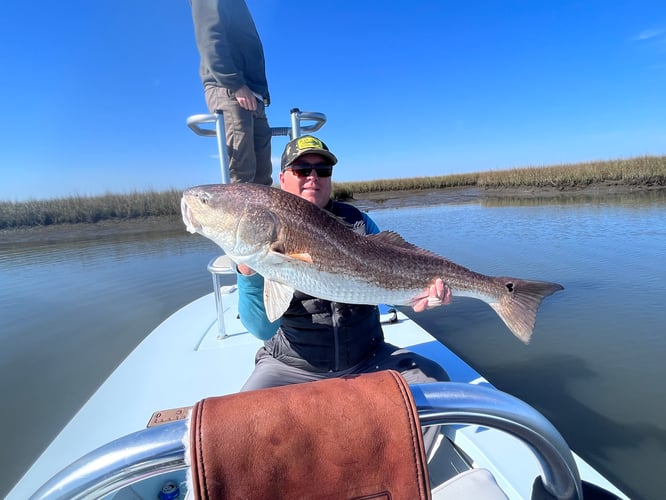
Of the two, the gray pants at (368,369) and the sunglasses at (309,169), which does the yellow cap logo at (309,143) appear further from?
the gray pants at (368,369)

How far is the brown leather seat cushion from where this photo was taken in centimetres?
92

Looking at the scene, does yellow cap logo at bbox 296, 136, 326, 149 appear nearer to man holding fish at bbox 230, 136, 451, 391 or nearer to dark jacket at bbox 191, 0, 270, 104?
man holding fish at bbox 230, 136, 451, 391

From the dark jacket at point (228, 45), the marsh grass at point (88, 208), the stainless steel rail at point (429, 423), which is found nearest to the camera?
the stainless steel rail at point (429, 423)

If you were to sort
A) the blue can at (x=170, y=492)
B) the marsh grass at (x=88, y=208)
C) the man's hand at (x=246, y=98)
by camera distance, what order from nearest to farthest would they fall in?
the blue can at (x=170, y=492) → the man's hand at (x=246, y=98) → the marsh grass at (x=88, y=208)

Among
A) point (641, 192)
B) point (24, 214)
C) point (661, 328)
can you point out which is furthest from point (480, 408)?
point (641, 192)

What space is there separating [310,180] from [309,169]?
10 cm

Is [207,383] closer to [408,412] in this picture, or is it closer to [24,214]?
[408,412]

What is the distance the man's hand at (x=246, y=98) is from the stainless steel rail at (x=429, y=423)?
3.62 metres

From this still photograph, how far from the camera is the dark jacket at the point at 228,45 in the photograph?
359 cm

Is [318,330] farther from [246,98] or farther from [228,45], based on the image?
[228,45]

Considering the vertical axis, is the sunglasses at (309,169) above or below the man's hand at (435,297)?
above

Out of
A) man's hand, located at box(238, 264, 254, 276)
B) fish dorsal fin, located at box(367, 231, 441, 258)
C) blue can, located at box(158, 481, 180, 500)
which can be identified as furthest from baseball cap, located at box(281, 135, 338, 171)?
blue can, located at box(158, 481, 180, 500)

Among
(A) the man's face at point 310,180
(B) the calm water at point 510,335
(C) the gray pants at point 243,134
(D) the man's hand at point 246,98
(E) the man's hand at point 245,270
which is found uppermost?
(D) the man's hand at point 246,98

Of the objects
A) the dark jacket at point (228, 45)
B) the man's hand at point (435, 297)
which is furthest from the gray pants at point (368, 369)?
the dark jacket at point (228, 45)
